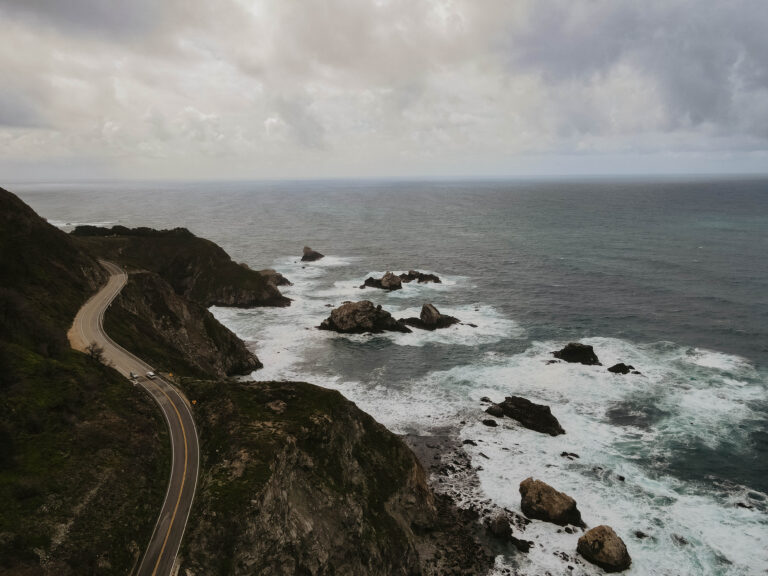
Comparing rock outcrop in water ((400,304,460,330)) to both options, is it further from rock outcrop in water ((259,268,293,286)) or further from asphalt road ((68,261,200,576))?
asphalt road ((68,261,200,576))

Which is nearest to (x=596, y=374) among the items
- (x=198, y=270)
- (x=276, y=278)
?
(x=276, y=278)

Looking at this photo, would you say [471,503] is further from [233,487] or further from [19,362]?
[19,362]

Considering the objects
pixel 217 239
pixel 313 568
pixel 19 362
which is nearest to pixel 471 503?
pixel 313 568

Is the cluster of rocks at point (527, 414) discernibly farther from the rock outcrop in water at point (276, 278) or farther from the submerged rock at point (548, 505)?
the rock outcrop in water at point (276, 278)

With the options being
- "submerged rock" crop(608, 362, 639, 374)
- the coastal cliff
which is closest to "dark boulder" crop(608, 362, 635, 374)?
"submerged rock" crop(608, 362, 639, 374)

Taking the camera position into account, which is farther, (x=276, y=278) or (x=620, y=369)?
(x=276, y=278)

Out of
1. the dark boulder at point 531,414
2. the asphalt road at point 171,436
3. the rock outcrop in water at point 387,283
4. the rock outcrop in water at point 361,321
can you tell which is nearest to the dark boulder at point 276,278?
the rock outcrop in water at point 387,283

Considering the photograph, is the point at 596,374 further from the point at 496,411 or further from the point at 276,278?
the point at 276,278
